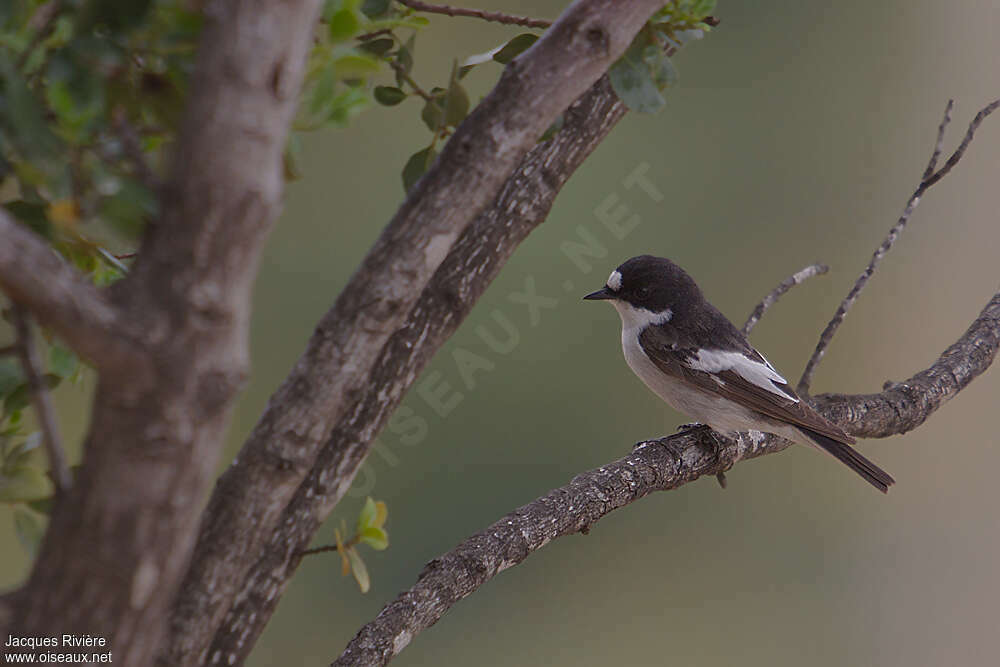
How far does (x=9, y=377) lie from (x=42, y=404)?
0.24 m

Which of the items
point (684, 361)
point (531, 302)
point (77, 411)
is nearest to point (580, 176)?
point (531, 302)

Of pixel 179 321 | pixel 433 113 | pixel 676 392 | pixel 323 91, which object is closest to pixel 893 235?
pixel 676 392

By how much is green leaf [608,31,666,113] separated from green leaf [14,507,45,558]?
732mm

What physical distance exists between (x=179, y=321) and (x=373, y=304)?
0.20 m

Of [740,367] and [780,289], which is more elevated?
[780,289]

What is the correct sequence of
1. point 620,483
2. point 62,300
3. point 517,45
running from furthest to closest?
point 620,483
point 517,45
point 62,300

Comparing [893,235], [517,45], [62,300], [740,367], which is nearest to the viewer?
[62,300]

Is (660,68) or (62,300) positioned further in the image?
(660,68)

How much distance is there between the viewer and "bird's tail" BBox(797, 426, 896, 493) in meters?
2.05

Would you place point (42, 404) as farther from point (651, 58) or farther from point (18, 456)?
point (651, 58)

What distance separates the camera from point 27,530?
0.90 m

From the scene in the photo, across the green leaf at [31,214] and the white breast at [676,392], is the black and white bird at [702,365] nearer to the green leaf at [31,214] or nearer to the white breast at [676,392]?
the white breast at [676,392]

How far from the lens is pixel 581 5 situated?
89 centimetres

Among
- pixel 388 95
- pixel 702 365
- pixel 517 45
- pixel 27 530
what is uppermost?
pixel 517 45
